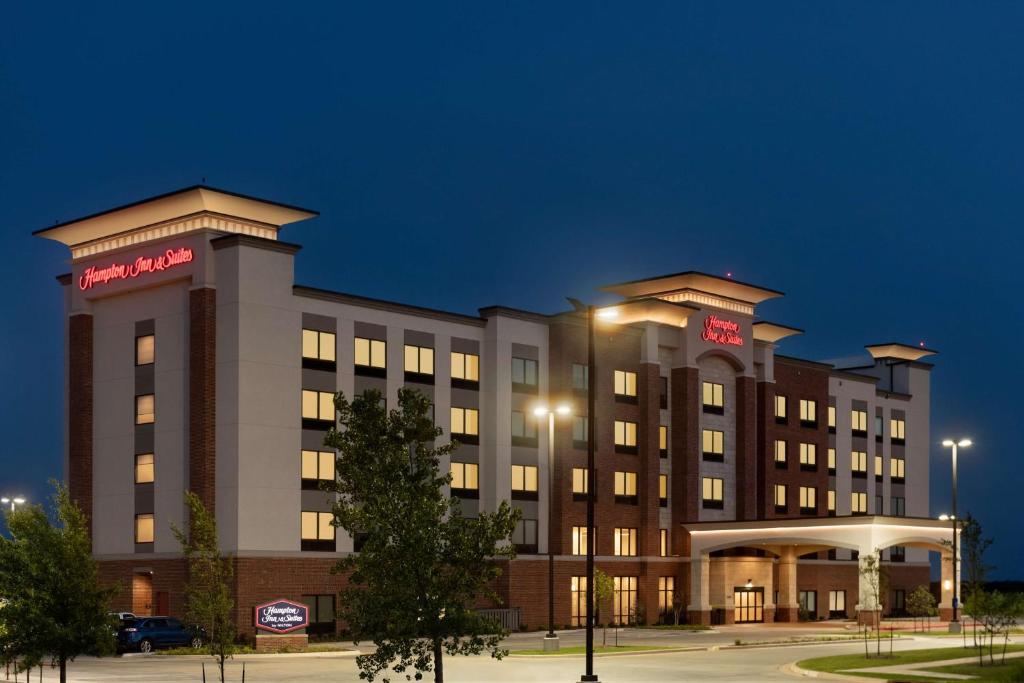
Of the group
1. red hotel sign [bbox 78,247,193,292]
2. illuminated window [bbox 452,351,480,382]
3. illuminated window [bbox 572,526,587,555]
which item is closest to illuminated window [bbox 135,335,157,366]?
red hotel sign [bbox 78,247,193,292]

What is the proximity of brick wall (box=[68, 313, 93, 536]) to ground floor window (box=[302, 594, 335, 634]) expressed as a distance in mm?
12456

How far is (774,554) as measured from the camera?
90062 millimetres

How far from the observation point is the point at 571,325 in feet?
258

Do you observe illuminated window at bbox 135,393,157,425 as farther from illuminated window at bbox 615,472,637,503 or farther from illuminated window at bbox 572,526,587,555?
illuminated window at bbox 615,472,637,503

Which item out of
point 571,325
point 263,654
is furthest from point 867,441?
point 263,654

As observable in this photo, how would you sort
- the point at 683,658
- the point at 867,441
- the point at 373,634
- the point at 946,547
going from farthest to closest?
1. the point at 867,441
2. the point at 946,547
3. the point at 683,658
4. the point at 373,634

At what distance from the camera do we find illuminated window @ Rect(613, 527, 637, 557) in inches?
3223

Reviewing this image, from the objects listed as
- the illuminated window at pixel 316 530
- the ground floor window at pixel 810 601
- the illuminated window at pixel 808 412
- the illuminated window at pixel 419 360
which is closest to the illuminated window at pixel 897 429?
the illuminated window at pixel 808 412

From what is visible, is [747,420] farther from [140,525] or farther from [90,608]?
[90,608]

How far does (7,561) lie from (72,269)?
137 feet

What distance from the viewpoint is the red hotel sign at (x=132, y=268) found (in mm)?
66125

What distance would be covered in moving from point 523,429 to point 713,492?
17711 mm

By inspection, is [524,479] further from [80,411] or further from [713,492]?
[80,411]

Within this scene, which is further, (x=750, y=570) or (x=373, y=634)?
(x=750, y=570)
